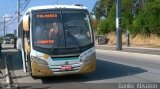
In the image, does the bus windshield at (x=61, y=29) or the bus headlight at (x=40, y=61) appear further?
the bus windshield at (x=61, y=29)

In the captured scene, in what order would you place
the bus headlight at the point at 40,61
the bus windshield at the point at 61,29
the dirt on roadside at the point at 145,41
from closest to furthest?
the bus headlight at the point at 40,61 → the bus windshield at the point at 61,29 → the dirt on roadside at the point at 145,41

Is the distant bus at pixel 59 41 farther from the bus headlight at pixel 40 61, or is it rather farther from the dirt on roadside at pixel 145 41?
the dirt on roadside at pixel 145 41

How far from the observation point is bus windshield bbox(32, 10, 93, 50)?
1636 cm

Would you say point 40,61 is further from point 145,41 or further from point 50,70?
point 145,41

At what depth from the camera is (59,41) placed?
1639 centimetres

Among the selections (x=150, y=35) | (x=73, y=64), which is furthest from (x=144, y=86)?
(x=150, y=35)

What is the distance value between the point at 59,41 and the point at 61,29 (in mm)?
534

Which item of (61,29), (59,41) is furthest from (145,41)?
(59,41)

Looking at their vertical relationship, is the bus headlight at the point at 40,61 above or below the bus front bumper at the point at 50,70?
above

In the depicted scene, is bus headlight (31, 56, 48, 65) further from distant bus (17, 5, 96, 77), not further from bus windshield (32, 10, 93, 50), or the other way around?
bus windshield (32, 10, 93, 50)

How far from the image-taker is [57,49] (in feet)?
53.0

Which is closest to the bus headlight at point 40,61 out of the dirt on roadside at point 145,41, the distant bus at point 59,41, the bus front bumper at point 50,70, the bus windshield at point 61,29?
the distant bus at point 59,41

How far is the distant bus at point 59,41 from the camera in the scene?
16125 mm

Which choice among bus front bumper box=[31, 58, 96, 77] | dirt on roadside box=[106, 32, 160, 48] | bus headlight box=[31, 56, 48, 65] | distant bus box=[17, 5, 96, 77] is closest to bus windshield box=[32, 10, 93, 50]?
distant bus box=[17, 5, 96, 77]
